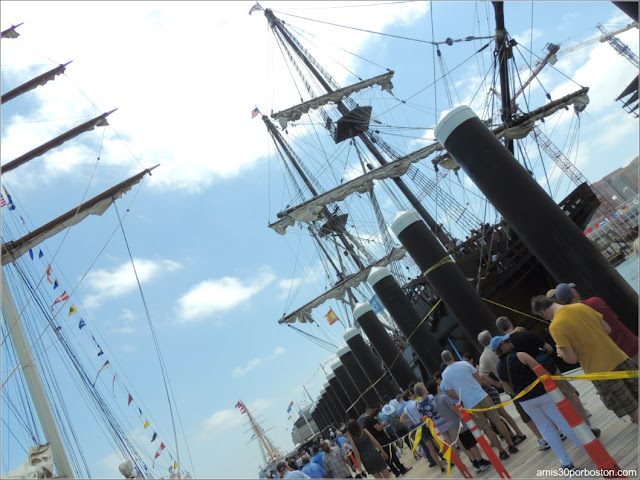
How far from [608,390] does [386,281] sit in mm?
7128

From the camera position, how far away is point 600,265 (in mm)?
5547

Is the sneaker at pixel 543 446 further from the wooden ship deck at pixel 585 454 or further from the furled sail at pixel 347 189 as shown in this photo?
the furled sail at pixel 347 189

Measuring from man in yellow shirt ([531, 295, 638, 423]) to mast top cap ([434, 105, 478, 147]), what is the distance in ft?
9.94

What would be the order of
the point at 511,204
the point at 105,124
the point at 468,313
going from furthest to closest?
the point at 105,124
the point at 468,313
the point at 511,204

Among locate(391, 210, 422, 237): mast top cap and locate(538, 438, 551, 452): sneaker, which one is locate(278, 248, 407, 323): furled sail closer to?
locate(391, 210, 422, 237): mast top cap

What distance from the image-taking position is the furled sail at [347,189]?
2428 cm

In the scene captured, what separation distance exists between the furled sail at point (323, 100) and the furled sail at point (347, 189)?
22.5ft

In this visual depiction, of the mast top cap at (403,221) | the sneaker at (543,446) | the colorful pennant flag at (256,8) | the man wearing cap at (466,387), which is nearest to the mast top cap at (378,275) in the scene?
the mast top cap at (403,221)

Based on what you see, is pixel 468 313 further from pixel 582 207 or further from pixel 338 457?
pixel 582 207

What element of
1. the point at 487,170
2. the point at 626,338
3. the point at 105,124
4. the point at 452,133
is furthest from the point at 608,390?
the point at 105,124

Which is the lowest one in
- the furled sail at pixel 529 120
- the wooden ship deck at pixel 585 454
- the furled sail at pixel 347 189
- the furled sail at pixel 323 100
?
the wooden ship deck at pixel 585 454

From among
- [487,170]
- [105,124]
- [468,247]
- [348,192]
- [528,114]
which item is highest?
[105,124]

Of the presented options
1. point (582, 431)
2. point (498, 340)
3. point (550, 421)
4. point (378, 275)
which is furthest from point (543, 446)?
point (378, 275)

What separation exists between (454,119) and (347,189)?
1837 cm
